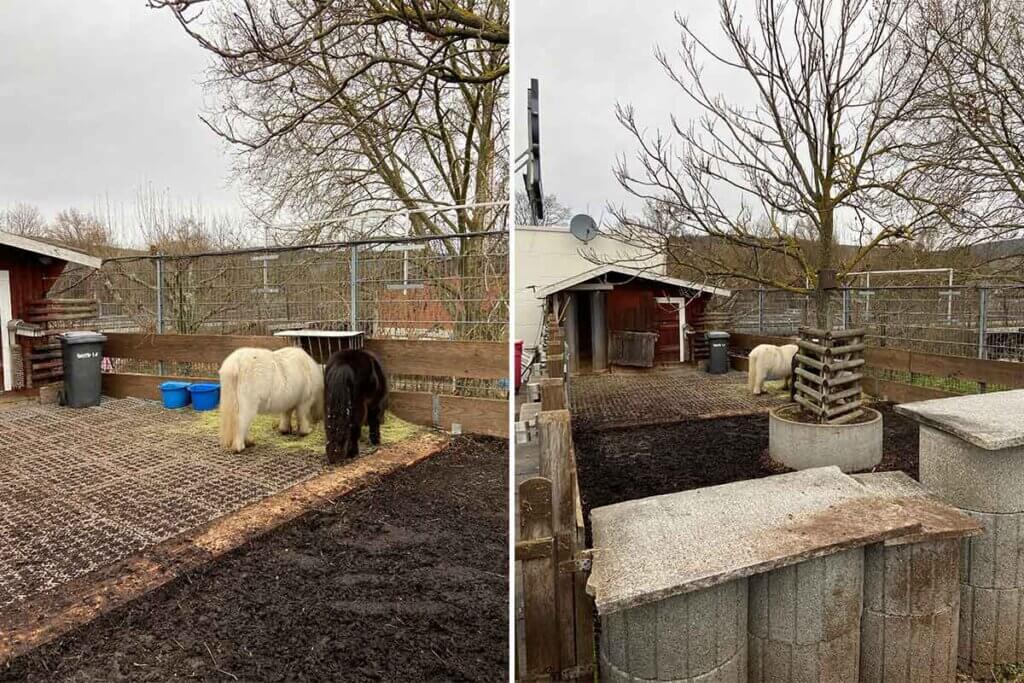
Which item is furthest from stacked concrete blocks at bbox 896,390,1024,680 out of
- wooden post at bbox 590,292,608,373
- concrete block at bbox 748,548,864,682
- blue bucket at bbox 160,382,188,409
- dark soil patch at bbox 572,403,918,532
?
wooden post at bbox 590,292,608,373

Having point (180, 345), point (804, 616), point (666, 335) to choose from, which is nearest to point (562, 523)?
point (804, 616)

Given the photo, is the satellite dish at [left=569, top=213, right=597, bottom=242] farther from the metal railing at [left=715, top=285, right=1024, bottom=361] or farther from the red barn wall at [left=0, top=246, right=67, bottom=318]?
the red barn wall at [left=0, top=246, right=67, bottom=318]

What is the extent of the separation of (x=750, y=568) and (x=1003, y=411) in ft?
3.59

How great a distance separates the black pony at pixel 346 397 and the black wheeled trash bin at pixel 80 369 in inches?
104

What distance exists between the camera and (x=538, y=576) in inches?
48.4

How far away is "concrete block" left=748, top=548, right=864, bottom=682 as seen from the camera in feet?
3.90

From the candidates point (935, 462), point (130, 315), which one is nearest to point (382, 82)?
point (130, 315)

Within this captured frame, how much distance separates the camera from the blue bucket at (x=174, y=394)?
4230 millimetres

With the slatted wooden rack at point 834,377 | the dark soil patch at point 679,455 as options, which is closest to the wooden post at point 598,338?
the dark soil patch at point 679,455

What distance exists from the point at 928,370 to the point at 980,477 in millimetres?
4143

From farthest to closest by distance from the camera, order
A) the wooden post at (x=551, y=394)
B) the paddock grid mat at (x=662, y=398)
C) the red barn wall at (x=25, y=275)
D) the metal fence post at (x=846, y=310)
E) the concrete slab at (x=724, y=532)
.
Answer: the metal fence post at (x=846, y=310), the paddock grid mat at (x=662, y=398), the red barn wall at (x=25, y=275), the wooden post at (x=551, y=394), the concrete slab at (x=724, y=532)

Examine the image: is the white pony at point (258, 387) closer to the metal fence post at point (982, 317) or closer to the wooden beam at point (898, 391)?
the wooden beam at point (898, 391)

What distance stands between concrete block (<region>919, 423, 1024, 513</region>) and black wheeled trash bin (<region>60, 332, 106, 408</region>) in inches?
198

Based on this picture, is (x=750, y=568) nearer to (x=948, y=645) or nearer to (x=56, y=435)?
(x=948, y=645)
